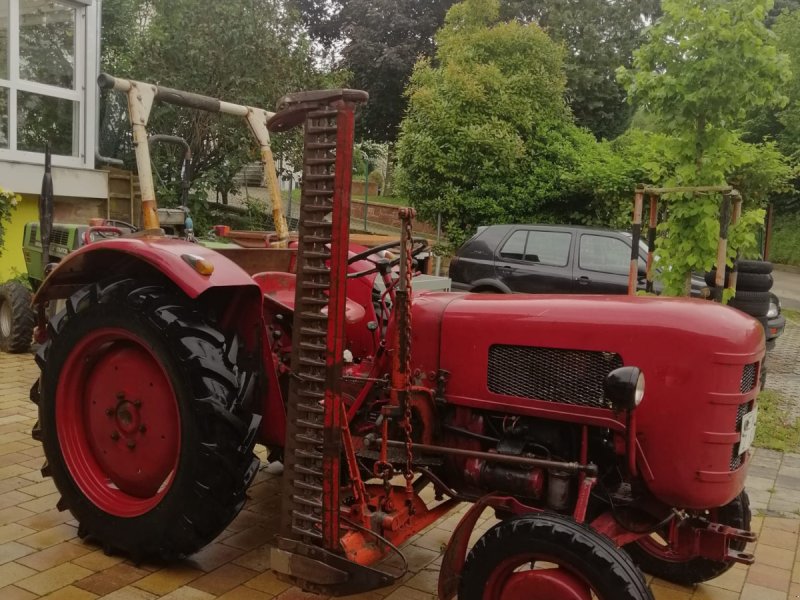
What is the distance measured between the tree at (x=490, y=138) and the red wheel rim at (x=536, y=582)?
411 inches

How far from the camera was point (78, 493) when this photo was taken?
318 centimetres

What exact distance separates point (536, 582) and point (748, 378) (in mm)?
1011

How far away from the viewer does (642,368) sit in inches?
96.0

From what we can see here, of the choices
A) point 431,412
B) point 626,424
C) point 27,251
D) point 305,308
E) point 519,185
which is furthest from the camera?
point 519,185

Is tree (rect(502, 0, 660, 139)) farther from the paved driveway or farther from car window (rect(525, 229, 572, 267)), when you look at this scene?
the paved driveway

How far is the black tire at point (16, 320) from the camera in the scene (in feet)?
22.5

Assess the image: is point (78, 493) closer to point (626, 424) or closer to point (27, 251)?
point (626, 424)

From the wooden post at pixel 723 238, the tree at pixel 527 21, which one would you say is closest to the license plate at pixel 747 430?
the wooden post at pixel 723 238

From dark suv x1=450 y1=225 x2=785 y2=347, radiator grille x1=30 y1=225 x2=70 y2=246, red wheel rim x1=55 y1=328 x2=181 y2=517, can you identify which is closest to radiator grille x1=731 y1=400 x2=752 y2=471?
red wheel rim x1=55 y1=328 x2=181 y2=517

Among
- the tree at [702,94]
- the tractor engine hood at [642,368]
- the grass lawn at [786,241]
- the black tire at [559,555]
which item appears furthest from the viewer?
the grass lawn at [786,241]

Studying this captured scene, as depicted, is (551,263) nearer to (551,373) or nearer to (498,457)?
(551,373)

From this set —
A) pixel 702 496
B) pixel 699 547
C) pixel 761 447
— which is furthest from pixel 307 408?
pixel 761 447

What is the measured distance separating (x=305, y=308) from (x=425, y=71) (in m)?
11.7

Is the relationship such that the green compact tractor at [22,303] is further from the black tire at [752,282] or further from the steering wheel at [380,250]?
the black tire at [752,282]
